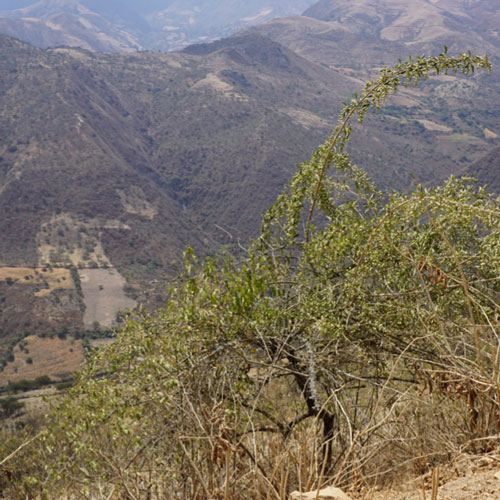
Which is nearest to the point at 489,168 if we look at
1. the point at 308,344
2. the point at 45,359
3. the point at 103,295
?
the point at 103,295

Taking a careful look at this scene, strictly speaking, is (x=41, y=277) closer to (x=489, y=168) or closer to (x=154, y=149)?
(x=489, y=168)

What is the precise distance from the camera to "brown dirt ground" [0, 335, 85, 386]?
5150 centimetres

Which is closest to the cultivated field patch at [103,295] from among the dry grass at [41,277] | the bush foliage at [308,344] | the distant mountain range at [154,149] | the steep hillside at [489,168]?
the distant mountain range at [154,149]

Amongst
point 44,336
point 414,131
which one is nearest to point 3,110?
point 44,336

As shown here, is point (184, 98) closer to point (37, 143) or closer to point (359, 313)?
point (37, 143)

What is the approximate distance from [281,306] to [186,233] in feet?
315

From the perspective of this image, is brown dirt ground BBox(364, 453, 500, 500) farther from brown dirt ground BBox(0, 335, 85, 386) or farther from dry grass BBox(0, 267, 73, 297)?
dry grass BBox(0, 267, 73, 297)

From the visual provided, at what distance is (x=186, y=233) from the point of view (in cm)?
10000

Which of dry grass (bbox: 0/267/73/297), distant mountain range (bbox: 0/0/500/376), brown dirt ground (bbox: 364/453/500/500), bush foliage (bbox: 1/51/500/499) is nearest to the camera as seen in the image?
brown dirt ground (bbox: 364/453/500/500)

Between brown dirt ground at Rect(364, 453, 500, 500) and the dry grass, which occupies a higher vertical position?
brown dirt ground at Rect(364, 453, 500, 500)

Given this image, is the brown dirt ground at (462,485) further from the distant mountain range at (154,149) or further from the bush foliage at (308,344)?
the distant mountain range at (154,149)

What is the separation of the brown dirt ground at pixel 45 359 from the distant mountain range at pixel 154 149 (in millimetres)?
3081

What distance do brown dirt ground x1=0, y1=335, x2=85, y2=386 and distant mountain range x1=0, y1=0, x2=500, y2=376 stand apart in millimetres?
3081

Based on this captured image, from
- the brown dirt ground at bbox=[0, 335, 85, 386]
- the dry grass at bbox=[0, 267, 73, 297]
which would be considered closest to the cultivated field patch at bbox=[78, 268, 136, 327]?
the dry grass at bbox=[0, 267, 73, 297]
